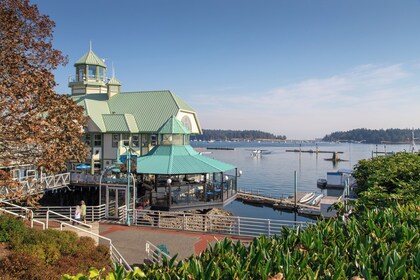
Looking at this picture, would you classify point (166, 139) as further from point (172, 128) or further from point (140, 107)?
point (140, 107)

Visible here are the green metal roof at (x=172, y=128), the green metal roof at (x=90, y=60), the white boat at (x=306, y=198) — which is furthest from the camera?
the white boat at (x=306, y=198)

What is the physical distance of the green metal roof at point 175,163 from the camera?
25594 millimetres

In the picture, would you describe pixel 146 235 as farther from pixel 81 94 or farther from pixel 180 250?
pixel 81 94

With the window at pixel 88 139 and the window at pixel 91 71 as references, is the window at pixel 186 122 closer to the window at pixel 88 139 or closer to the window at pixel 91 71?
the window at pixel 88 139

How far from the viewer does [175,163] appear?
2669 centimetres

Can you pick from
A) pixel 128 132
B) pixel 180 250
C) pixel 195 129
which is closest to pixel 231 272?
pixel 180 250

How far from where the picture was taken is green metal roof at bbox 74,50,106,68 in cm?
4447

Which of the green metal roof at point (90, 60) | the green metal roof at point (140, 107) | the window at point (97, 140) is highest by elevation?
the green metal roof at point (90, 60)

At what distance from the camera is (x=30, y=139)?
937cm

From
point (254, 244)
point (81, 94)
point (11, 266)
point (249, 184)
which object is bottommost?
point (249, 184)

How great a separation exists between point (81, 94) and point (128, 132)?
40.2ft

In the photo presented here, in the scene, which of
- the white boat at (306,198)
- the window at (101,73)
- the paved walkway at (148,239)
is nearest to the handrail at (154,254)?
the paved walkway at (148,239)

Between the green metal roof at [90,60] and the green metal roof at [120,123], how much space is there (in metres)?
10.5

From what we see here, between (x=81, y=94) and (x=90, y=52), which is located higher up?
(x=90, y=52)
